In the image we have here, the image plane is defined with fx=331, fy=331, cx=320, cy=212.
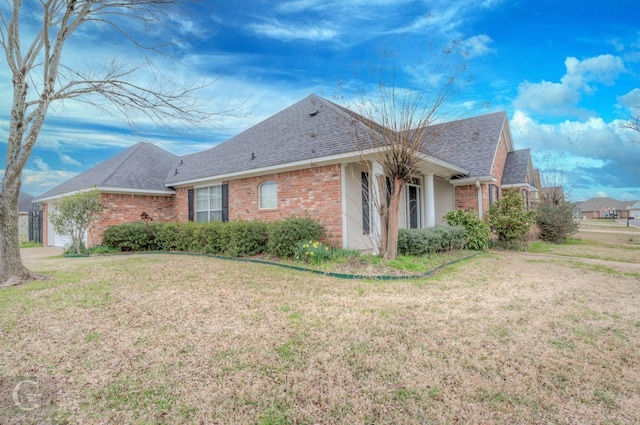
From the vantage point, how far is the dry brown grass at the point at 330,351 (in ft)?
8.79

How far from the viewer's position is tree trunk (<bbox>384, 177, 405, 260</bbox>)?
27.6 feet

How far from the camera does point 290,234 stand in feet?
31.3

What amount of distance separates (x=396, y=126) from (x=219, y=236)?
6919 mm

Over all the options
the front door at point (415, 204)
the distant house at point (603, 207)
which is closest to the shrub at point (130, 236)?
the front door at point (415, 204)

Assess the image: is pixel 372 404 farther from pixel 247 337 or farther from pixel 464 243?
pixel 464 243

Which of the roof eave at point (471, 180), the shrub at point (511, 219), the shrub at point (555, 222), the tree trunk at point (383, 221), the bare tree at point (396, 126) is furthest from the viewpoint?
the shrub at point (555, 222)

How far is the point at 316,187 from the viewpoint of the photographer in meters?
10.7

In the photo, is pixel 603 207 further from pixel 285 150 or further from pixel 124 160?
pixel 124 160

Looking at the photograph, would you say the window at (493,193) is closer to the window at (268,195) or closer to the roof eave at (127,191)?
the window at (268,195)

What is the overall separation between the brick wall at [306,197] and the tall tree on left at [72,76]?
11.6ft

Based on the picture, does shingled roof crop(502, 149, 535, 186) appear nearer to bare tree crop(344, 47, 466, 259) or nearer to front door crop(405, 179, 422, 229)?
front door crop(405, 179, 422, 229)

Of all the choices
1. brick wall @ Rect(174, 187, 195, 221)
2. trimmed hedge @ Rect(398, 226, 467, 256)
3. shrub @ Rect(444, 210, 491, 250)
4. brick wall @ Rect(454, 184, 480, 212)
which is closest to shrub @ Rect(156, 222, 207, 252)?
brick wall @ Rect(174, 187, 195, 221)

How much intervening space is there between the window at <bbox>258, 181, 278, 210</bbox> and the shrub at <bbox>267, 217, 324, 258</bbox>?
221 centimetres

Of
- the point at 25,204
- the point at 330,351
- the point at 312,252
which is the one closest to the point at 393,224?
the point at 312,252
